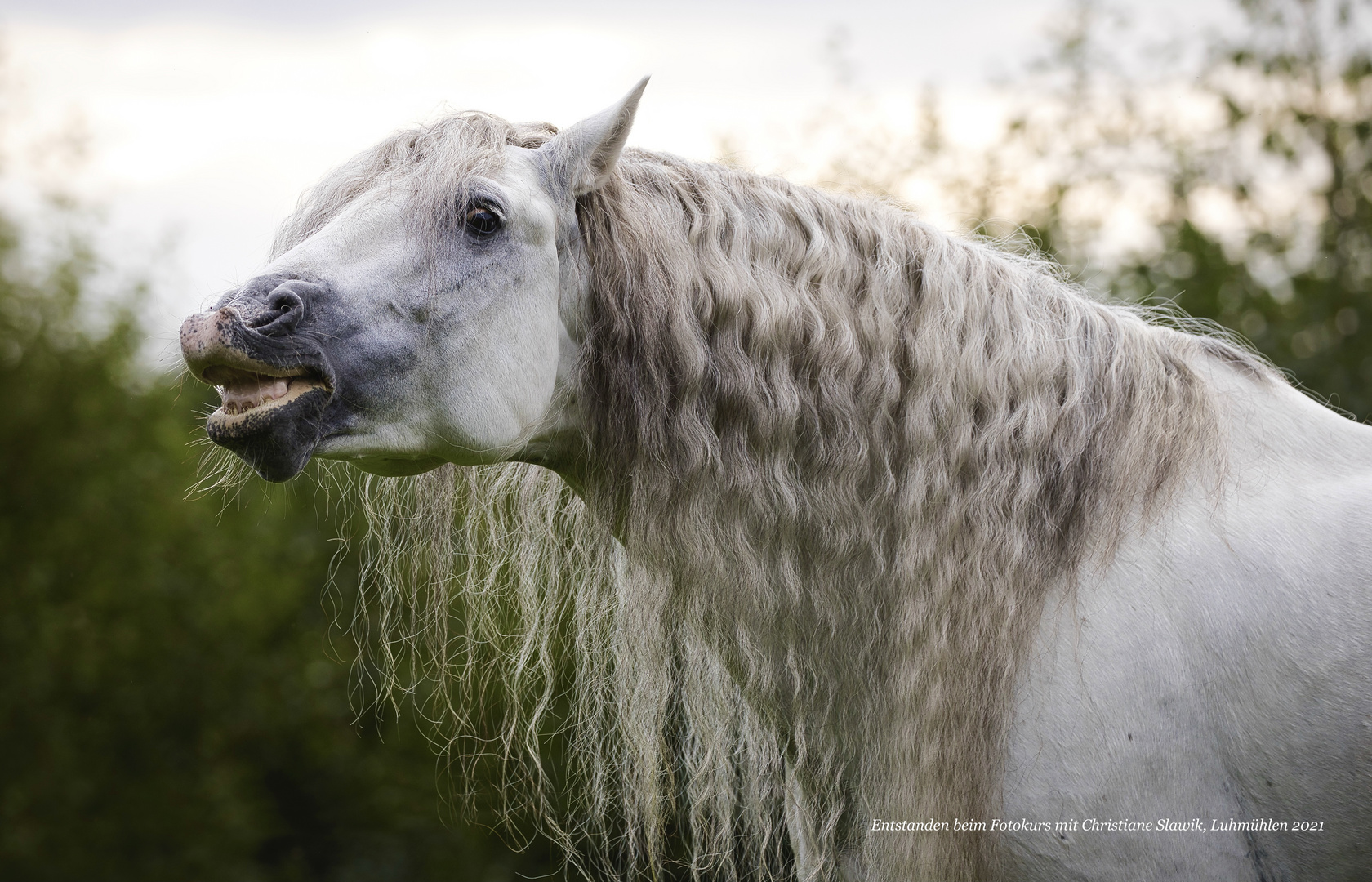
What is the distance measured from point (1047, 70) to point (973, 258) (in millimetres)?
6036

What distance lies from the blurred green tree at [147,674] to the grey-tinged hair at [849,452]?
3743 mm

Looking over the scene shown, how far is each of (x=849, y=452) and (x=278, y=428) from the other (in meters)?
1.16

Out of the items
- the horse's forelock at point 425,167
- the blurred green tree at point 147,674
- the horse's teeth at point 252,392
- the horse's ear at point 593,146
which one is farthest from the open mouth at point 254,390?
the blurred green tree at point 147,674

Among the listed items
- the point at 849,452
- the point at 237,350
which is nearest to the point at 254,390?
the point at 237,350

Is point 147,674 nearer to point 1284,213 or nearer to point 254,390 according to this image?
point 254,390

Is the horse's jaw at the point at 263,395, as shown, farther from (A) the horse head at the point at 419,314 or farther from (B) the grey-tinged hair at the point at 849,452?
(B) the grey-tinged hair at the point at 849,452

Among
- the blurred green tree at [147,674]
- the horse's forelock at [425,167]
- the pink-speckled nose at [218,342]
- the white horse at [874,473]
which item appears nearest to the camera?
the pink-speckled nose at [218,342]

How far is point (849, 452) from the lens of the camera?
2.05m

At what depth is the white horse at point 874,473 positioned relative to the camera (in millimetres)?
1846

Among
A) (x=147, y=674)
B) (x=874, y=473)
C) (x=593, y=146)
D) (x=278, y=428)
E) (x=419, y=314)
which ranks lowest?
(x=147, y=674)

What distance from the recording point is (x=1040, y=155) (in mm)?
7152

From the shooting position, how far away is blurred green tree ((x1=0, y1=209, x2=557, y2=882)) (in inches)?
207

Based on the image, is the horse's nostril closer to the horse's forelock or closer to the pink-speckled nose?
the pink-speckled nose

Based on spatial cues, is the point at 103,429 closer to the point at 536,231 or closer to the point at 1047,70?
the point at 536,231
